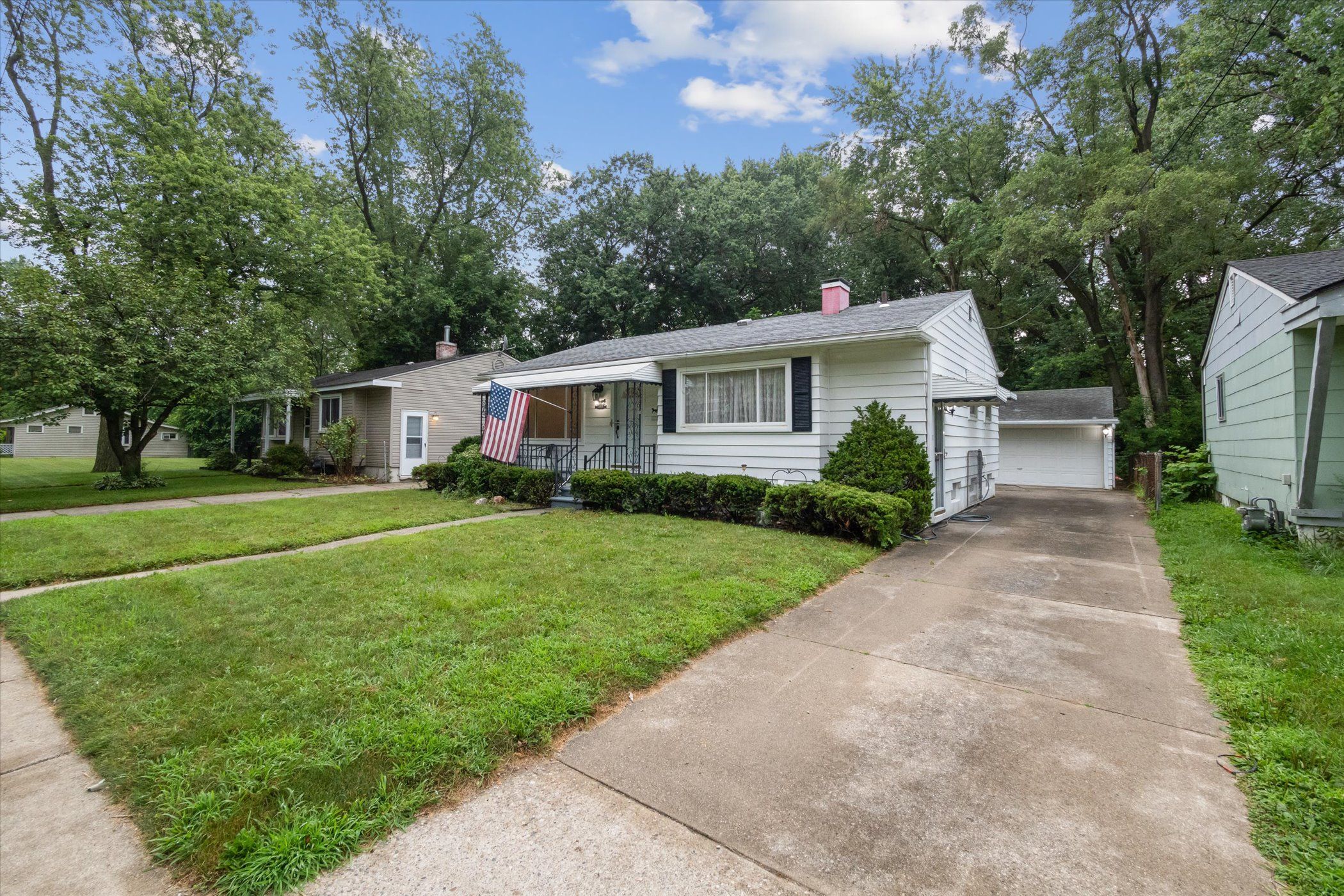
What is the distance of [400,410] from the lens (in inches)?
661

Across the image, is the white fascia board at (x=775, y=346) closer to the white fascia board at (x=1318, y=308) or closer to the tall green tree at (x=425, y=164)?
the white fascia board at (x=1318, y=308)

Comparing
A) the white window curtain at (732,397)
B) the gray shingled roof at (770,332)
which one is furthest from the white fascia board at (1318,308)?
the white window curtain at (732,397)

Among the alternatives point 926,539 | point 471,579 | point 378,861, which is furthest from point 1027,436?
point 378,861

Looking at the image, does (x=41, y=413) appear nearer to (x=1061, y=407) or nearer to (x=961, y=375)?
(x=961, y=375)

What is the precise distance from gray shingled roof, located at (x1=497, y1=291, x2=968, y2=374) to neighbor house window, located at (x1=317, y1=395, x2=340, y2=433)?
333 inches

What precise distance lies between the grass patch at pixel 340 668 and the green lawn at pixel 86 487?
8.95 meters

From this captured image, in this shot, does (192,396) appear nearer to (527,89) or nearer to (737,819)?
(737,819)

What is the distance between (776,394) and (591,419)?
4550mm

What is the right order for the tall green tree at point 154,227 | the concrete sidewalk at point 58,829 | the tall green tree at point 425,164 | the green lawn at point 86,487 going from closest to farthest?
the concrete sidewalk at point 58,829 < the green lawn at point 86,487 < the tall green tree at point 154,227 < the tall green tree at point 425,164

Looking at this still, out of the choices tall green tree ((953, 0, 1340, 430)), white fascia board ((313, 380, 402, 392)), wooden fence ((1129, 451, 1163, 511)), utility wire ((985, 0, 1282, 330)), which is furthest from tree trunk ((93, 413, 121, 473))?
utility wire ((985, 0, 1282, 330))

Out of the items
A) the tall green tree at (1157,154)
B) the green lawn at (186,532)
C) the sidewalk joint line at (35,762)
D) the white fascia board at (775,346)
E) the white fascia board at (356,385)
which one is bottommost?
the sidewalk joint line at (35,762)

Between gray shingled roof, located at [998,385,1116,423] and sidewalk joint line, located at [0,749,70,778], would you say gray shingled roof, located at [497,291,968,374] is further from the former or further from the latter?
gray shingled roof, located at [998,385,1116,423]

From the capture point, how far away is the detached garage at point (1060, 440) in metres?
16.6

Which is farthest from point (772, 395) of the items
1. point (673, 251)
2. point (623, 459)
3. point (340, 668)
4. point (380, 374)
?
point (673, 251)
